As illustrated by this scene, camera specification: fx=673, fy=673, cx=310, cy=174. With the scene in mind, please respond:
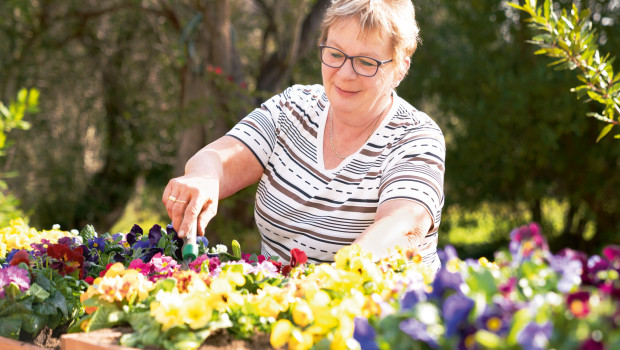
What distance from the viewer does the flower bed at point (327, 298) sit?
92cm

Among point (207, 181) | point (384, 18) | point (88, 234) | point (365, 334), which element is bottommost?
point (88, 234)

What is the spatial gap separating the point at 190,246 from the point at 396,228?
22.7 inches

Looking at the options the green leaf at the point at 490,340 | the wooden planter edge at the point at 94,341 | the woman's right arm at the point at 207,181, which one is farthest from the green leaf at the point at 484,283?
the woman's right arm at the point at 207,181

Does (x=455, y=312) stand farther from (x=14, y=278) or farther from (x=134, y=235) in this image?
(x=134, y=235)

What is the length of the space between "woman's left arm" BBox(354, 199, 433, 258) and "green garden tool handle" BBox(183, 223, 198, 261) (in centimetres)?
44

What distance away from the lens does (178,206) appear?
1988 millimetres

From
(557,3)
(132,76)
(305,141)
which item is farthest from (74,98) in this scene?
(305,141)

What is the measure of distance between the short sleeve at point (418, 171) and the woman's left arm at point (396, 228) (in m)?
0.03

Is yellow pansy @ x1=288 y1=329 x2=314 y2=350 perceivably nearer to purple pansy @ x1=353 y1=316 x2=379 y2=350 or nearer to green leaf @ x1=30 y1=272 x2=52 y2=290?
purple pansy @ x1=353 y1=316 x2=379 y2=350

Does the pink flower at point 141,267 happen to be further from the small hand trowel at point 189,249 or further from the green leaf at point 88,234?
the green leaf at point 88,234

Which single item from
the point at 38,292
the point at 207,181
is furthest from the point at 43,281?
the point at 207,181

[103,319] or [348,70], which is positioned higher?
[348,70]

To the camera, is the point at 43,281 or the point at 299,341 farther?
the point at 43,281

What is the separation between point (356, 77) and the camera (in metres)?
2.27
